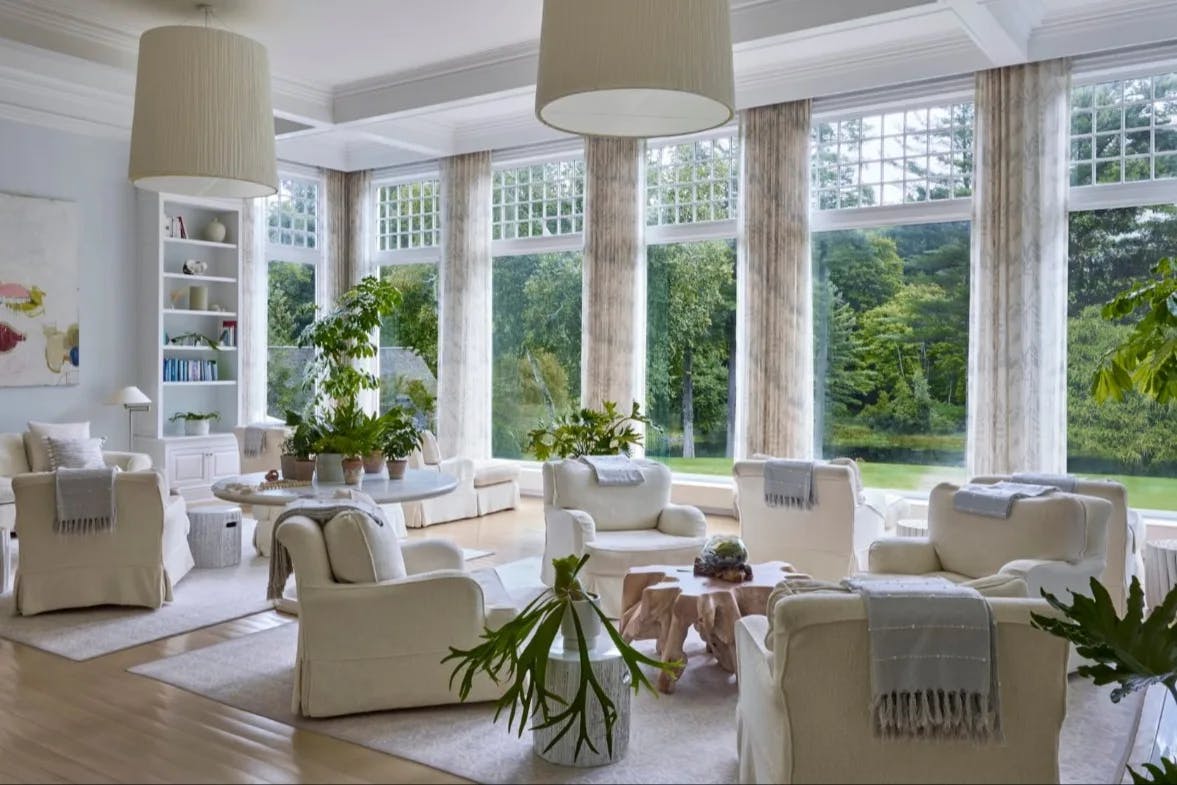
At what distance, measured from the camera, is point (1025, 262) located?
8.23 m

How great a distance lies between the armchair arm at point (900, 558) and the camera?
18.6 ft

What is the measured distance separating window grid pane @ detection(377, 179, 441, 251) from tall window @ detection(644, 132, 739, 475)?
3.11 m

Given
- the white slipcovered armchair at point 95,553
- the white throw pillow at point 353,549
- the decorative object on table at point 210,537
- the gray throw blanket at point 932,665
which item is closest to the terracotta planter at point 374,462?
the decorative object on table at point 210,537

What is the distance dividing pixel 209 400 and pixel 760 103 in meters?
6.78

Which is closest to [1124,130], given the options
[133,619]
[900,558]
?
[900,558]

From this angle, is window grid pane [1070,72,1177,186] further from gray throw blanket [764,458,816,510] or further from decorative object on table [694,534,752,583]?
decorative object on table [694,534,752,583]

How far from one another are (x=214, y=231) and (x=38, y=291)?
2013 millimetres

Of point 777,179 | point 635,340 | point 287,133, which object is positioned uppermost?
point 287,133

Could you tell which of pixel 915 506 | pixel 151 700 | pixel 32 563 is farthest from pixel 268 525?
pixel 915 506

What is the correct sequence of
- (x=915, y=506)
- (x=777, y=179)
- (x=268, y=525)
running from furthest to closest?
(x=777, y=179), (x=915, y=506), (x=268, y=525)

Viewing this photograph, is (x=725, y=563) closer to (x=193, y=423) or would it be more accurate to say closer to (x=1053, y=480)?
(x=1053, y=480)

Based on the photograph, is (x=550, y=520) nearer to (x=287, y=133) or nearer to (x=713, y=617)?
(x=713, y=617)

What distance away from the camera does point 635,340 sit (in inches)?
417

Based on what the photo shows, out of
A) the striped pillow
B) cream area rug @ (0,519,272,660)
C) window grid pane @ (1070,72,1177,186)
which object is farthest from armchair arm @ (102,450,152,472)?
window grid pane @ (1070,72,1177,186)
